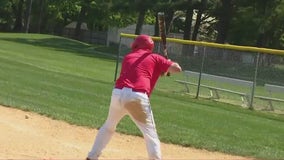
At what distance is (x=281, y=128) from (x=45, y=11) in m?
64.6

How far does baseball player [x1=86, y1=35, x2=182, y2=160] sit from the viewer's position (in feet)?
23.2

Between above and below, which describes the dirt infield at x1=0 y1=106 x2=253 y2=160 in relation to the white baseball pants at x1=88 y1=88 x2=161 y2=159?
below

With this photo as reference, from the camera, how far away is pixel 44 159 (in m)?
7.81

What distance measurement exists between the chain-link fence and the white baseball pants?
10.3 meters

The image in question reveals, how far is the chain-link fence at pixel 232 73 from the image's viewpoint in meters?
17.6

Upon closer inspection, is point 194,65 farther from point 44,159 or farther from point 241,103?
point 44,159

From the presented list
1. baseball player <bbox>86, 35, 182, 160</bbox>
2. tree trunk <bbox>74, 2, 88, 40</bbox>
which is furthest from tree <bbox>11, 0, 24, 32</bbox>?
baseball player <bbox>86, 35, 182, 160</bbox>

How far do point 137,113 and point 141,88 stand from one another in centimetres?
34

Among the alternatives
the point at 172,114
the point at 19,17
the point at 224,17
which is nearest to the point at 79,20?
the point at 19,17

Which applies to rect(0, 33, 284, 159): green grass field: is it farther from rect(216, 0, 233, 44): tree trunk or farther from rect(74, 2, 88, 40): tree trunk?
rect(74, 2, 88, 40): tree trunk

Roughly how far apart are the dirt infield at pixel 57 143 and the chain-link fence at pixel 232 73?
7.96 metres

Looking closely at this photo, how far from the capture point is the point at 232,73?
1945cm

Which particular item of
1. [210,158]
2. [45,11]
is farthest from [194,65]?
[45,11]

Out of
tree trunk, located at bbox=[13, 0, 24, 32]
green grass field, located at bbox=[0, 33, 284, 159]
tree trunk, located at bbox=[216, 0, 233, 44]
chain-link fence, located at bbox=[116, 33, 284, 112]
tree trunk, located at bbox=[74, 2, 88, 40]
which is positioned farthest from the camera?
tree trunk, located at bbox=[13, 0, 24, 32]
